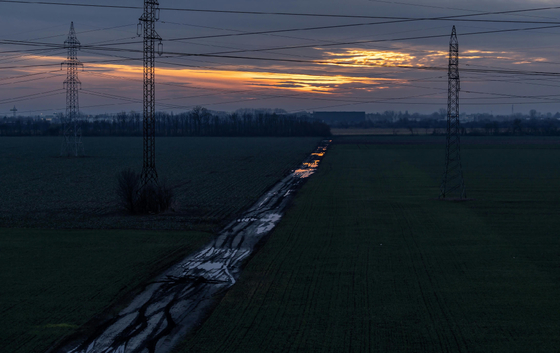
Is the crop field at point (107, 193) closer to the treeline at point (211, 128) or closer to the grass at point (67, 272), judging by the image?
the grass at point (67, 272)

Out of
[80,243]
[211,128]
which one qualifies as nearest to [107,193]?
[80,243]

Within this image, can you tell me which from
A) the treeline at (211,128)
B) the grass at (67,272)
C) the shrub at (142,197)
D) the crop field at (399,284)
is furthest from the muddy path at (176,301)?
the treeline at (211,128)

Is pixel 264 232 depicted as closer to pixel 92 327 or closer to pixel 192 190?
pixel 92 327

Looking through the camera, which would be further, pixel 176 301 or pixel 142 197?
pixel 142 197

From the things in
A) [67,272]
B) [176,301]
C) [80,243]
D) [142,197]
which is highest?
[142,197]

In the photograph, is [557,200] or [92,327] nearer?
[92,327]

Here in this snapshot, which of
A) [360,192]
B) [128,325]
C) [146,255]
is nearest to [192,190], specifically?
[360,192]

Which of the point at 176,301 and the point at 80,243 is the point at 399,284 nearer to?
the point at 176,301
